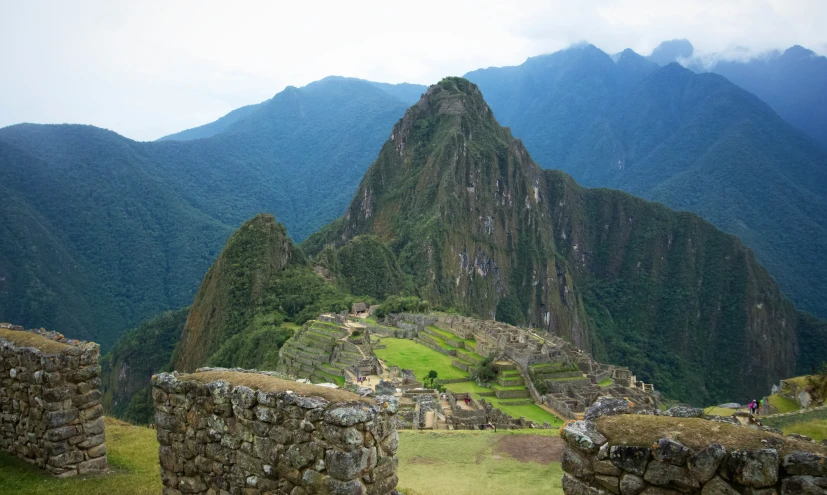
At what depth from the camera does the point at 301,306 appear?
66.1 meters

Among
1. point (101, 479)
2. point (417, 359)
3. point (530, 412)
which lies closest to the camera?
point (101, 479)

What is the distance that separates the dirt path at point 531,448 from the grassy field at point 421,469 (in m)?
0.12

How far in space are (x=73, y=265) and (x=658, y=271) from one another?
545 ft

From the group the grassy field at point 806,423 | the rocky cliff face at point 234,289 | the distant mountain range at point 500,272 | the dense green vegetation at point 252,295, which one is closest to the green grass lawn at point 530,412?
the grassy field at point 806,423

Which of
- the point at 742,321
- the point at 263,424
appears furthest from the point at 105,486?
the point at 742,321

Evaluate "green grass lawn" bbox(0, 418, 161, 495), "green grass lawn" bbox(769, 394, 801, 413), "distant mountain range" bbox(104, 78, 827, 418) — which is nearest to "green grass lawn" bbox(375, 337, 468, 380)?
"distant mountain range" bbox(104, 78, 827, 418)

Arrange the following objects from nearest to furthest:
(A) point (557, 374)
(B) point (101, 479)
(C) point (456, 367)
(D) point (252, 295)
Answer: (B) point (101, 479)
(A) point (557, 374)
(C) point (456, 367)
(D) point (252, 295)

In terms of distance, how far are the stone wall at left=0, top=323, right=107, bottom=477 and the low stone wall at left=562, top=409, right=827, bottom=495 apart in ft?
25.1

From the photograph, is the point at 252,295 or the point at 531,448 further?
the point at 252,295

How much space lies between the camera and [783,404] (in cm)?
2361

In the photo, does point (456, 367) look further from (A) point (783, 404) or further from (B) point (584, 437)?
(B) point (584, 437)

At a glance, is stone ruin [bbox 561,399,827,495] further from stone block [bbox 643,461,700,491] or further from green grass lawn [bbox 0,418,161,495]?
green grass lawn [bbox 0,418,161,495]

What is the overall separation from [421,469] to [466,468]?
1143 mm

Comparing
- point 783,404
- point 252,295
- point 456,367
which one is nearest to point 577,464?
point 783,404
